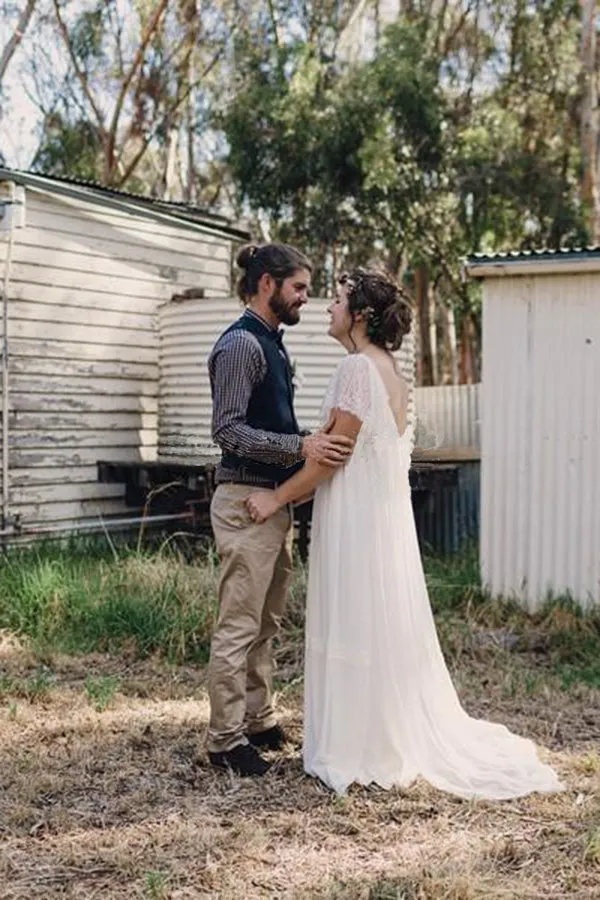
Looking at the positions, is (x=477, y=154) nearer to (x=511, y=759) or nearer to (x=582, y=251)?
(x=582, y=251)

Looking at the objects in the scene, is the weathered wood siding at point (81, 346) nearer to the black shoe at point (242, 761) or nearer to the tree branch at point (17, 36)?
the black shoe at point (242, 761)

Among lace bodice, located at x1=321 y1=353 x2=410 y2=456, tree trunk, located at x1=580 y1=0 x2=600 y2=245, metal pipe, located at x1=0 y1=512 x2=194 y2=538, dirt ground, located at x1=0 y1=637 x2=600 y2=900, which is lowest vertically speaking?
dirt ground, located at x1=0 y1=637 x2=600 y2=900

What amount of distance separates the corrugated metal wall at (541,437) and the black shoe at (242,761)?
3.92 metres

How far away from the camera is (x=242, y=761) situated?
4613mm

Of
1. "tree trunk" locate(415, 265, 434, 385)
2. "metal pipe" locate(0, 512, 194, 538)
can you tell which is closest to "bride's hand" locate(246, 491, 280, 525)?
"metal pipe" locate(0, 512, 194, 538)

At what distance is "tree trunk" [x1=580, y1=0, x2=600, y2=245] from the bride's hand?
49.1 feet

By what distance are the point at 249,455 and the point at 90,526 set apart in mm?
6197

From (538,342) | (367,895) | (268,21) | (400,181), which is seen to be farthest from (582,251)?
(268,21)

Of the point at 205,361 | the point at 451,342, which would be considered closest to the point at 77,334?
the point at 205,361

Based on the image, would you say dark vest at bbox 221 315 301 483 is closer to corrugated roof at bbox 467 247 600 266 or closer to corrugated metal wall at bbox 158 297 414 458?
corrugated roof at bbox 467 247 600 266

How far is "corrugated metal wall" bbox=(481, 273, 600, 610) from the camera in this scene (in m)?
8.00

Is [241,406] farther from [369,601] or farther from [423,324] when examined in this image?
[423,324]

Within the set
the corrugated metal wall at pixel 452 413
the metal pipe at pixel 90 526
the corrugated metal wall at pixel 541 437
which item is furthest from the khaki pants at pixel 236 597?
the corrugated metal wall at pixel 452 413

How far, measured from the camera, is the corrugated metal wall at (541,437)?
26.2ft
